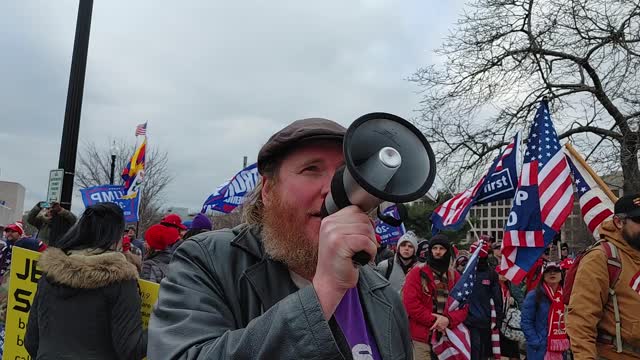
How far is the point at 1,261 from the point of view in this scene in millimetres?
8523

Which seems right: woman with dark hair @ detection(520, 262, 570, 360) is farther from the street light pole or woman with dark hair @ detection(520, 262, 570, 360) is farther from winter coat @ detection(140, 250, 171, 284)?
the street light pole

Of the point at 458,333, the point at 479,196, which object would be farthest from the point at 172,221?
the point at 479,196

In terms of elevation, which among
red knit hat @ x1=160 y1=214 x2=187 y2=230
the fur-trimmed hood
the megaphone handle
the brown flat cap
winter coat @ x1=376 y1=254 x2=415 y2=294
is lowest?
winter coat @ x1=376 y1=254 x2=415 y2=294

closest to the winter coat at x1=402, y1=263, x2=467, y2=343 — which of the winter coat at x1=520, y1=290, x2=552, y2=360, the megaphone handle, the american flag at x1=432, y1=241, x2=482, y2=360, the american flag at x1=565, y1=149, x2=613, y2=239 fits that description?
the american flag at x1=432, y1=241, x2=482, y2=360

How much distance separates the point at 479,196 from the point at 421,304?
1839mm

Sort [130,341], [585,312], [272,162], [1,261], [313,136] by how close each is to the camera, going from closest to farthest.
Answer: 1. [313,136]
2. [272,162]
3. [130,341]
4. [585,312]
5. [1,261]

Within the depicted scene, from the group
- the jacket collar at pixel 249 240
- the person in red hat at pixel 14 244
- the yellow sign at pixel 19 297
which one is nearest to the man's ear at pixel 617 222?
the jacket collar at pixel 249 240

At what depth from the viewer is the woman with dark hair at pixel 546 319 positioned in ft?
22.2

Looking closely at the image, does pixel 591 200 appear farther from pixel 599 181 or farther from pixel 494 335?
pixel 494 335

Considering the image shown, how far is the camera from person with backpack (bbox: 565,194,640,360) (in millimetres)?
3639

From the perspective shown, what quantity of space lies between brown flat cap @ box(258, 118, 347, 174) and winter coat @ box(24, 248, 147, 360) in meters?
1.93

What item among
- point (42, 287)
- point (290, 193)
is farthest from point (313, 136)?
point (42, 287)

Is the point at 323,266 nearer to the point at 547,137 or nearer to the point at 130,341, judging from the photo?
the point at 130,341

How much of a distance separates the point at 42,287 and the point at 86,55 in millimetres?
3638
